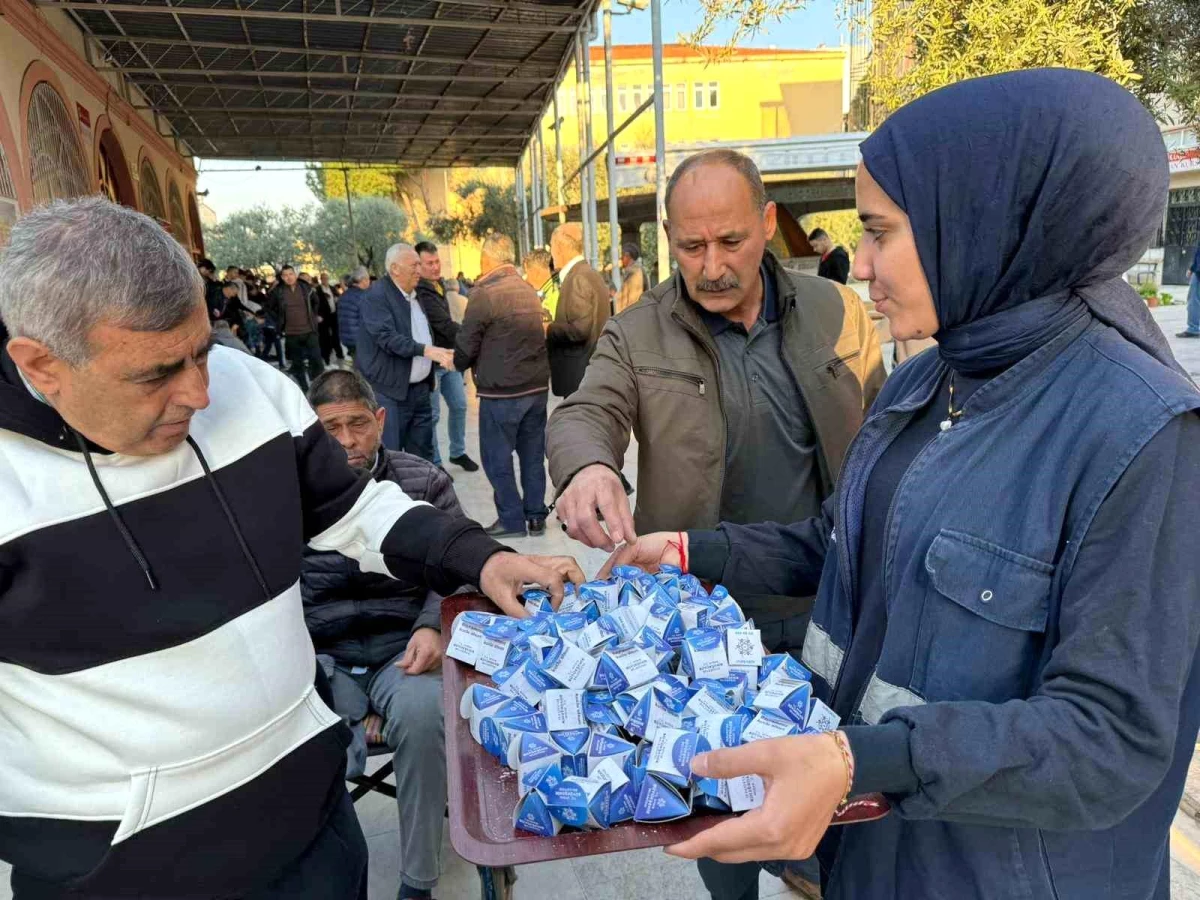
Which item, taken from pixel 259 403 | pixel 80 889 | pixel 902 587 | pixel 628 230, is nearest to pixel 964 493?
pixel 902 587

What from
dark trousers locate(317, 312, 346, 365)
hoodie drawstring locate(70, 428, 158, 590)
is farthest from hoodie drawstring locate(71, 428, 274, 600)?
dark trousers locate(317, 312, 346, 365)

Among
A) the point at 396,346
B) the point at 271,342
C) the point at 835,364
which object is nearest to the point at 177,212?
the point at 271,342

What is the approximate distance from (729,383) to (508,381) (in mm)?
3414

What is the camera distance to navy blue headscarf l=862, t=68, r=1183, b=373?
2.93 feet

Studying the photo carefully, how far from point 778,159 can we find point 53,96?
11.4 metres

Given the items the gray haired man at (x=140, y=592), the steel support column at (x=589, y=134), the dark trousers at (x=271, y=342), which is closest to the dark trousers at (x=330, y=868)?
the gray haired man at (x=140, y=592)

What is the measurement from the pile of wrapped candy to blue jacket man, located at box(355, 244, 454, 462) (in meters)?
4.39

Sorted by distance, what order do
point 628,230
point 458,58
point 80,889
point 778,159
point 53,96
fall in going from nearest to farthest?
point 80,889
point 53,96
point 458,58
point 778,159
point 628,230

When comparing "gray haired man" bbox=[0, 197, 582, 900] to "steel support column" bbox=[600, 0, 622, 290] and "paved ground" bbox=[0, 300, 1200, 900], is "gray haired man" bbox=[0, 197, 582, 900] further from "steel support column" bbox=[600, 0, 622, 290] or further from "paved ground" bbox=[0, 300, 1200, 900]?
"steel support column" bbox=[600, 0, 622, 290]

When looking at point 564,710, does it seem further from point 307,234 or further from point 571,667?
point 307,234

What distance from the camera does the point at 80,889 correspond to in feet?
4.18

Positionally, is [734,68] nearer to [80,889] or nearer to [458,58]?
[458,58]

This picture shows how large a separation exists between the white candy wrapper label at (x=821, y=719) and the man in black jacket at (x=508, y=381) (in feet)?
14.2

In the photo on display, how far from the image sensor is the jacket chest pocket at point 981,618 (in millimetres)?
955
